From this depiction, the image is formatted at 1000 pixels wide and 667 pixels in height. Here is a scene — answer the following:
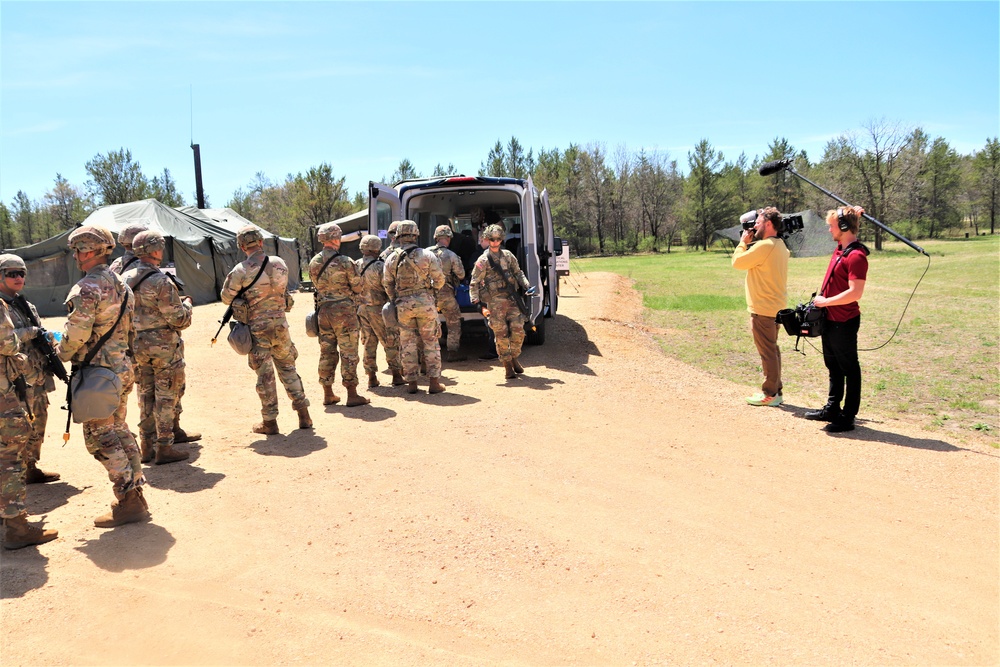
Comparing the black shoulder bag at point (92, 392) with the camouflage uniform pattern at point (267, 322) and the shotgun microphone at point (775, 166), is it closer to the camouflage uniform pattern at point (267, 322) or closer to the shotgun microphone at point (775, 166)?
the camouflage uniform pattern at point (267, 322)

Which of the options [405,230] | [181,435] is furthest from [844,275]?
[181,435]

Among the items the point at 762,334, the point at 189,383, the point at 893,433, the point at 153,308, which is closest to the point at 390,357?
the point at 189,383

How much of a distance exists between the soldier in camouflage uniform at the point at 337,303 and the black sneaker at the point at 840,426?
4371mm

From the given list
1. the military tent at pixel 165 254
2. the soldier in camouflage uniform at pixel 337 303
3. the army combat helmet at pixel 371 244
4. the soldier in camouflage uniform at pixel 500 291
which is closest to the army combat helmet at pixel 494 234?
the soldier in camouflage uniform at pixel 500 291

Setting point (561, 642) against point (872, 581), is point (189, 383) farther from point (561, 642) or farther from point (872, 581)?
point (872, 581)

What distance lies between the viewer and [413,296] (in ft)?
22.6

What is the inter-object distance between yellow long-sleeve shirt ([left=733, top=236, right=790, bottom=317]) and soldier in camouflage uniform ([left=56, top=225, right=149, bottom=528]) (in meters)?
5.08

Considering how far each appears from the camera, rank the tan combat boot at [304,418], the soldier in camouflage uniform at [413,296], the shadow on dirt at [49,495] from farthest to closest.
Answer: the soldier in camouflage uniform at [413,296], the tan combat boot at [304,418], the shadow on dirt at [49,495]

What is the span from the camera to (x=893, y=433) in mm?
5406

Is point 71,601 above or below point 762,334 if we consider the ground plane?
below

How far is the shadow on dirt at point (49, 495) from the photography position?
423cm

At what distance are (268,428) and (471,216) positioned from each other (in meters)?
5.85

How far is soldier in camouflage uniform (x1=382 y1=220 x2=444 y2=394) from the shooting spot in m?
6.85

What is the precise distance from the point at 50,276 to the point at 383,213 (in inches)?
538
